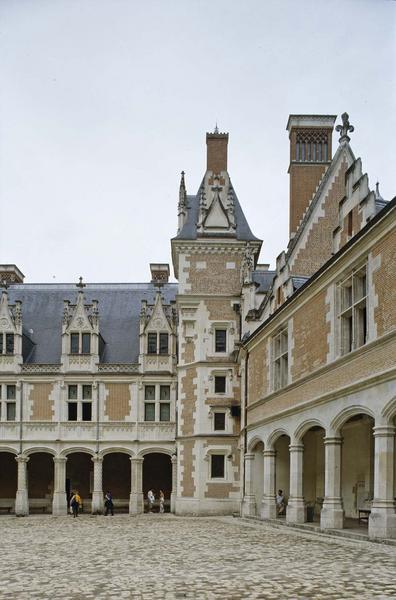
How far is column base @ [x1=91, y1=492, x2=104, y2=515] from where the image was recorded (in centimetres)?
3584

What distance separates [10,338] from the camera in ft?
126

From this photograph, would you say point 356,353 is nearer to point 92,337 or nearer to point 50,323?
point 92,337

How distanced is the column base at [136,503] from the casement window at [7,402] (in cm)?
666

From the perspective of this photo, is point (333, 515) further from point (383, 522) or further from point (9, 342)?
point (9, 342)

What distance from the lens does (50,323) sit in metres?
40.7

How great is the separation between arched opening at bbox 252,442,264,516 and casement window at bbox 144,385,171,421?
1006 centimetres

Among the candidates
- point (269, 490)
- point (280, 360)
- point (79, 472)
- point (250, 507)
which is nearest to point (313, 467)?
point (269, 490)

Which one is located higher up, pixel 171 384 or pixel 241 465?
pixel 171 384

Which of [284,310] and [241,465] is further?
[241,465]

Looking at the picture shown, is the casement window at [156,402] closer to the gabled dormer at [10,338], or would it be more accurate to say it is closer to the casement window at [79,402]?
the casement window at [79,402]

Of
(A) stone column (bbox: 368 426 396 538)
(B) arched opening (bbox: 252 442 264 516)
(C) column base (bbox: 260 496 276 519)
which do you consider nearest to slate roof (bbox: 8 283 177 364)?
(B) arched opening (bbox: 252 442 264 516)

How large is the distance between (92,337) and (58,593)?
1144 inches

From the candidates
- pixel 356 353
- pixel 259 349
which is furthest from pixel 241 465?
pixel 356 353

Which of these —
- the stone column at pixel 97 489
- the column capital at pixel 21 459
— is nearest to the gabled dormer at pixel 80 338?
the stone column at pixel 97 489
